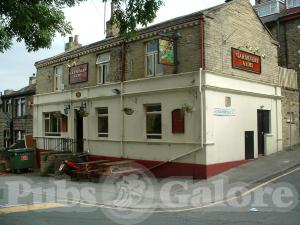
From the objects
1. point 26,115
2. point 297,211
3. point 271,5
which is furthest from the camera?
point 26,115

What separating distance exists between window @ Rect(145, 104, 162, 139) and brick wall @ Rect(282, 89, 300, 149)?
290 inches

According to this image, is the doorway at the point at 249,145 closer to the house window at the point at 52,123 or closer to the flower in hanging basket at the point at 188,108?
the flower in hanging basket at the point at 188,108

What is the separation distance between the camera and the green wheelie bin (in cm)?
2253

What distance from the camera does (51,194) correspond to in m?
14.7

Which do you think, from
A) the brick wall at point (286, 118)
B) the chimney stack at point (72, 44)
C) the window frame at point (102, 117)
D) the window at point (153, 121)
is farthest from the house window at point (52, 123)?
the brick wall at point (286, 118)

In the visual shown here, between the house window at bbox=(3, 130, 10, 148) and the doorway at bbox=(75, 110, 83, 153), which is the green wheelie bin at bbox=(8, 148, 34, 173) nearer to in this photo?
the doorway at bbox=(75, 110, 83, 153)

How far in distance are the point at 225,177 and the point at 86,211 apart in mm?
6740

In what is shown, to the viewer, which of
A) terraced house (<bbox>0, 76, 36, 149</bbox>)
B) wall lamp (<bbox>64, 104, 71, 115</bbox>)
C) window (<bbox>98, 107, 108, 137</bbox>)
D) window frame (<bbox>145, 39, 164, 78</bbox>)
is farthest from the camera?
terraced house (<bbox>0, 76, 36, 149</bbox>)

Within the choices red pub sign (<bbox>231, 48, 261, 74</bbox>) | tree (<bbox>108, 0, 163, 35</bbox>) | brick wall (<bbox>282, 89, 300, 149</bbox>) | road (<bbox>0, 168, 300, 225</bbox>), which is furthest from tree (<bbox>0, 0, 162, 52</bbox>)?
brick wall (<bbox>282, 89, 300, 149</bbox>)

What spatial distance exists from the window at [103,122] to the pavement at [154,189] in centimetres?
351

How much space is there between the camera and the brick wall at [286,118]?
2195 centimetres

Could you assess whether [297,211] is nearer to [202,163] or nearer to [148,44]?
[202,163]

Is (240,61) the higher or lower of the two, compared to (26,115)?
higher

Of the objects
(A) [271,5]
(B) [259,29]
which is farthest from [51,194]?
(A) [271,5]
